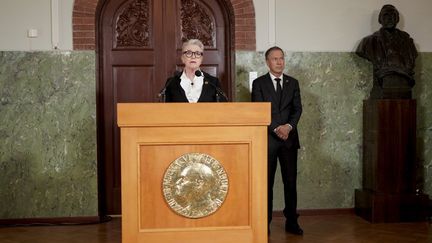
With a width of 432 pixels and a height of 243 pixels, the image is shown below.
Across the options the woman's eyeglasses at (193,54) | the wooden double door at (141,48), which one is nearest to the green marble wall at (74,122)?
the wooden double door at (141,48)

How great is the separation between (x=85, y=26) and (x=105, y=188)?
1.60 m

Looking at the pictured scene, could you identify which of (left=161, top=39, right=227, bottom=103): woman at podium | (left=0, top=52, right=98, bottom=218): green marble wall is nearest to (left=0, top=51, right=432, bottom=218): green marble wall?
(left=0, top=52, right=98, bottom=218): green marble wall

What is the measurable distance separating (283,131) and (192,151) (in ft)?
5.27

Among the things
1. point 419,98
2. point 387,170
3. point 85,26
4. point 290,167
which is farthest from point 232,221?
point 419,98

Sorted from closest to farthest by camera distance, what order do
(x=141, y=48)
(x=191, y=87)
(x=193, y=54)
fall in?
(x=193, y=54) → (x=191, y=87) → (x=141, y=48)

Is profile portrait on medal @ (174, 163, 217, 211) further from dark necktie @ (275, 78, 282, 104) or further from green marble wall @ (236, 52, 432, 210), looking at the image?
green marble wall @ (236, 52, 432, 210)

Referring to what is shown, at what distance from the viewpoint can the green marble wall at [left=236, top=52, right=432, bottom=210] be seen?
536 centimetres

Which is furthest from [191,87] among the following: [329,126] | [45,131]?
[329,126]

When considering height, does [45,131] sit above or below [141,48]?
below

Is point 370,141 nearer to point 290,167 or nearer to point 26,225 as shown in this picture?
point 290,167

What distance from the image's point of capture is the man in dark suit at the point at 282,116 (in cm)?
450

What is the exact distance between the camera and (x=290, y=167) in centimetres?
456

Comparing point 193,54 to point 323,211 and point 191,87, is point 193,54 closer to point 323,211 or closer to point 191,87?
point 191,87

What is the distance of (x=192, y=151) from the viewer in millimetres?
2953
